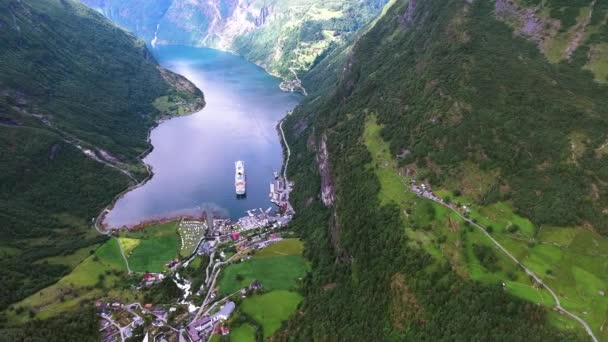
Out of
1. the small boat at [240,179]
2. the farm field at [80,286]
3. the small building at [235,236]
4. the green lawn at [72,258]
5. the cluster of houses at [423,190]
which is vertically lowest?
the farm field at [80,286]

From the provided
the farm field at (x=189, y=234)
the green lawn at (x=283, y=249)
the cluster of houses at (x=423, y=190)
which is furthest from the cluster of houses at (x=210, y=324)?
the cluster of houses at (x=423, y=190)

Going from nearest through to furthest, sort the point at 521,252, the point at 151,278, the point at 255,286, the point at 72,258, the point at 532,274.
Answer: the point at 532,274 → the point at 521,252 → the point at 255,286 → the point at 151,278 → the point at 72,258

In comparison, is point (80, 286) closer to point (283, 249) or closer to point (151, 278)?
point (151, 278)

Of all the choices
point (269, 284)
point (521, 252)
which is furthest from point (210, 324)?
point (521, 252)

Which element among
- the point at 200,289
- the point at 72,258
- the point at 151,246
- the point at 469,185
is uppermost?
the point at 469,185

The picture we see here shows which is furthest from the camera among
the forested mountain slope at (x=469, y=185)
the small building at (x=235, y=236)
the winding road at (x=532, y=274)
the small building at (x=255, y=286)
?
the small building at (x=235, y=236)

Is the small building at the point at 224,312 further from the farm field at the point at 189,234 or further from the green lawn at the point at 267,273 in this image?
the farm field at the point at 189,234

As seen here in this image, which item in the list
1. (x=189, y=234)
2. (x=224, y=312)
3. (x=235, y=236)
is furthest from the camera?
(x=189, y=234)
